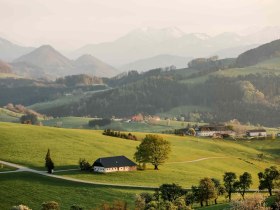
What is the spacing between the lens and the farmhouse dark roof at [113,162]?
130125mm

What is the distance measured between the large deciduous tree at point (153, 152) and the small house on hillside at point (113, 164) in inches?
166

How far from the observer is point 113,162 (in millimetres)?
132000

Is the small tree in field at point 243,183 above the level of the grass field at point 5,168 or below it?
below

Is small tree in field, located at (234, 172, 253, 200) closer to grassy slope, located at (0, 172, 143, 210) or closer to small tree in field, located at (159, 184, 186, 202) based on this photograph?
small tree in field, located at (159, 184, 186, 202)

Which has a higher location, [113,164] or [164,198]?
[113,164]

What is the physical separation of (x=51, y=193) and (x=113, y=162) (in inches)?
1004

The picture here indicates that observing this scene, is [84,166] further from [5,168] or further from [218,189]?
[218,189]

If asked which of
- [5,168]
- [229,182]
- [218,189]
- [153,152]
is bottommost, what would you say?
[218,189]

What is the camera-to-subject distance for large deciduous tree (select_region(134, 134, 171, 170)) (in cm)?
13832

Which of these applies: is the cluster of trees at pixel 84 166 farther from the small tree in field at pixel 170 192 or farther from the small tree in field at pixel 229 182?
the small tree in field at pixel 229 182

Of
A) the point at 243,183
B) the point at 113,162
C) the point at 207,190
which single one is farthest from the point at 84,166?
the point at 243,183

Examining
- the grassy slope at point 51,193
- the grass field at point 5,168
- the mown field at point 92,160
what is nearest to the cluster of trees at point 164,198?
the mown field at point 92,160

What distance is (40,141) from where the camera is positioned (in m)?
154

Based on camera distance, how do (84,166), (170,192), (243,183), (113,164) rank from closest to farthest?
(170,192) < (243,183) < (84,166) < (113,164)
